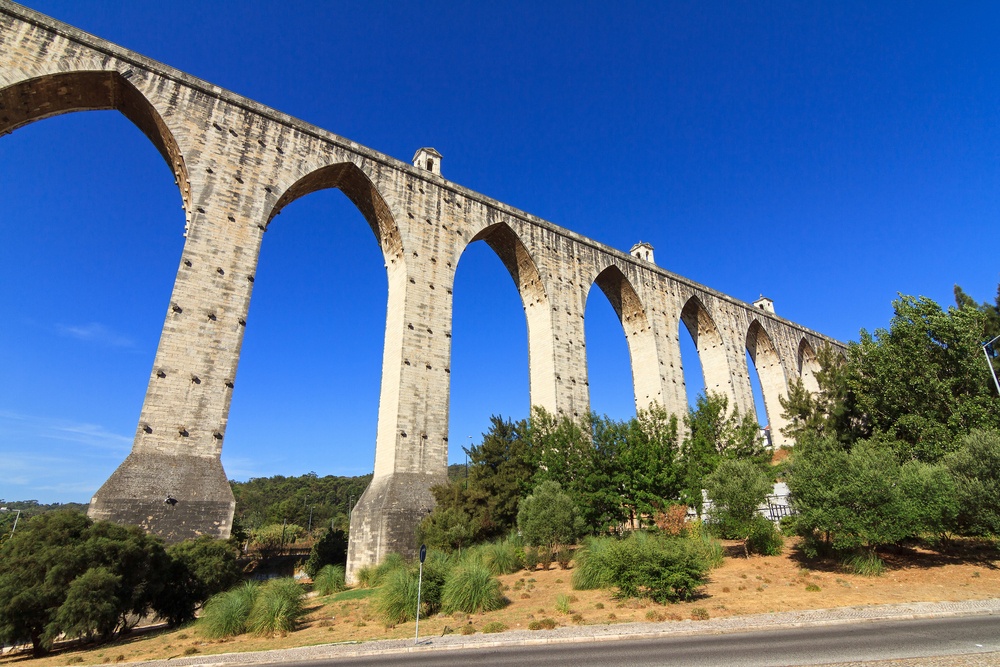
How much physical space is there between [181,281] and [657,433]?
1599cm

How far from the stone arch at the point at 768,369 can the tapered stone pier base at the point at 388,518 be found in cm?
2568

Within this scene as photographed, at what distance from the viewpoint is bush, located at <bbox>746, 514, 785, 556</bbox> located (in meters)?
13.8

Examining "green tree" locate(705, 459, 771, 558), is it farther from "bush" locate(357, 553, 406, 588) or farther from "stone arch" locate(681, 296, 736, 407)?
"stone arch" locate(681, 296, 736, 407)

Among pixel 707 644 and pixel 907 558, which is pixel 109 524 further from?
pixel 907 558

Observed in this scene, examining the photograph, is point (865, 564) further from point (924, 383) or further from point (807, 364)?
point (807, 364)

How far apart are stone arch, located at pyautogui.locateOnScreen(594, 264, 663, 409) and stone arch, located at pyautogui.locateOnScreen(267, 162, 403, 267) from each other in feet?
34.6

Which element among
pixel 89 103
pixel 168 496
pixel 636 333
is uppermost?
pixel 89 103

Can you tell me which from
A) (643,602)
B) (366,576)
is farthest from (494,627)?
(366,576)

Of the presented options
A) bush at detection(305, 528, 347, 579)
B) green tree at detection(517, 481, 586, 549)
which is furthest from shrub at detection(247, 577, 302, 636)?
bush at detection(305, 528, 347, 579)

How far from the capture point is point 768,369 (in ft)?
111

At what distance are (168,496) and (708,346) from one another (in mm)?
27485

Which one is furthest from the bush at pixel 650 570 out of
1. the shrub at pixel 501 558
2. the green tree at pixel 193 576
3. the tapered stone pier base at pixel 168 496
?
the tapered stone pier base at pixel 168 496

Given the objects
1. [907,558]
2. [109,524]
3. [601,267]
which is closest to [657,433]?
[907,558]

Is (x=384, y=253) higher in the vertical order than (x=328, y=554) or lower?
higher
